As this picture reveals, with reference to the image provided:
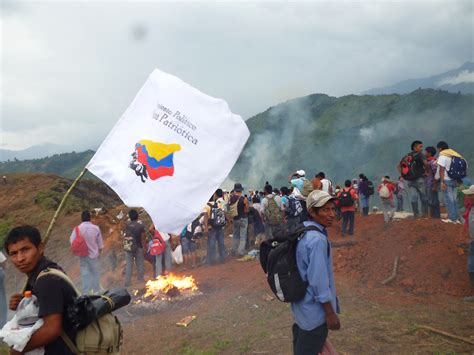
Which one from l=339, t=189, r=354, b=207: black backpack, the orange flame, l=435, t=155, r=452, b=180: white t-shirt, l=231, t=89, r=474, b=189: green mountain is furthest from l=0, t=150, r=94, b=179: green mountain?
l=435, t=155, r=452, b=180: white t-shirt

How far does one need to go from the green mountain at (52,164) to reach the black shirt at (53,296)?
57.5 m

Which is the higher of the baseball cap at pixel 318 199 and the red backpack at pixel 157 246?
the baseball cap at pixel 318 199

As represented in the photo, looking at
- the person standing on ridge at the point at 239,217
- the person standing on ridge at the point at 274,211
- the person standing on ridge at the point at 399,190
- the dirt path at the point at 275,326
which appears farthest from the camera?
the person standing on ridge at the point at 399,190

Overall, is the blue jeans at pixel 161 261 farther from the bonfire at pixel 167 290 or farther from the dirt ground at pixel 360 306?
the bonfire at pixel 167 290

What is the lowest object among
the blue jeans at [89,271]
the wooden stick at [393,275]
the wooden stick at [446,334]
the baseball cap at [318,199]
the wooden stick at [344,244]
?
the wooden stick at [446,334]

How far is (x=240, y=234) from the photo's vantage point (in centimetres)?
1212

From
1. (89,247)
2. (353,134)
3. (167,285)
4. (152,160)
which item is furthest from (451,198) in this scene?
(353,134)

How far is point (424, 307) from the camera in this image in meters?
6.63

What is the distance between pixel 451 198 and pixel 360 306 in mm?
4231

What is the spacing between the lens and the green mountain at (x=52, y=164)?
5753 cm

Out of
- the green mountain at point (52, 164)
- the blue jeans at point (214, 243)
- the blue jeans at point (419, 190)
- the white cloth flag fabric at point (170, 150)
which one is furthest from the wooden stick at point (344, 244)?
the green mountain at point (52, 164)

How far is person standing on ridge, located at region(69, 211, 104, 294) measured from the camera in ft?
27.3

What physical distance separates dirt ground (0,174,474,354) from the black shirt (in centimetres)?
360

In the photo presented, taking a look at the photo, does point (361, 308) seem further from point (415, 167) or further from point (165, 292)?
point (415, 167)
